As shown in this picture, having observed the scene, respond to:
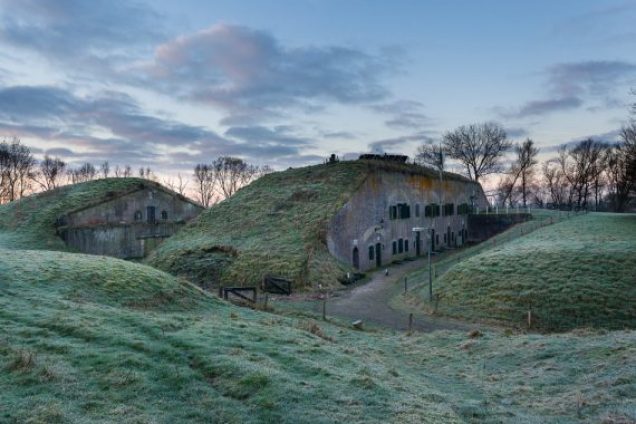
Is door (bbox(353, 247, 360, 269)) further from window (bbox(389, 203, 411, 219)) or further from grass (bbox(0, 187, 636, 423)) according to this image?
grass (bbox(0, 187, 636, 423))

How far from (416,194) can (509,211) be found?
22019 mm

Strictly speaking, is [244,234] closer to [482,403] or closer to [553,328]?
[553,328]

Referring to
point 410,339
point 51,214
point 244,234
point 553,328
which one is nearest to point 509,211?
point 244,234

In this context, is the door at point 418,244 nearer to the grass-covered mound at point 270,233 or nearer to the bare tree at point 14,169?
the grass-covered mound at point 270,233

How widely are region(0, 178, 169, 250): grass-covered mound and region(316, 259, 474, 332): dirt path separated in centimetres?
3252

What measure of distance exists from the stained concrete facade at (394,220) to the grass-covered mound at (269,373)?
79.3ft

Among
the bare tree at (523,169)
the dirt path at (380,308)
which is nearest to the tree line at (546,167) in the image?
the bare tree at (523,169)

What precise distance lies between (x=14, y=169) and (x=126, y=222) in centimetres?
4348

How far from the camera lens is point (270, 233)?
44062 millimetres

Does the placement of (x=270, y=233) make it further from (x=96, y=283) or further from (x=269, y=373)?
(x=269, y=373)

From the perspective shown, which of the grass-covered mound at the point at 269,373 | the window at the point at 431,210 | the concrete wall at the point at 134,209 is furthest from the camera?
the window at the point at 431,210

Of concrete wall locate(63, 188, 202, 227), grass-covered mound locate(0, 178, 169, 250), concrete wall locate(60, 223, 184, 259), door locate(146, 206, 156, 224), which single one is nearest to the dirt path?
concrete wall locate(60, 223, 184, 259)

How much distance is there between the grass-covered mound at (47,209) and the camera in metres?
48.6

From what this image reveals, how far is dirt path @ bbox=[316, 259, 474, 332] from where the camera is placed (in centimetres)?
2577
